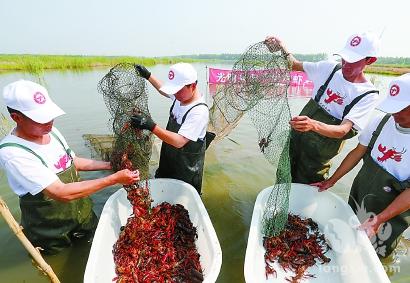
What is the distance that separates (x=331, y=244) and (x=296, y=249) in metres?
0.54

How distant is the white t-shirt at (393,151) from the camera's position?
313 cm

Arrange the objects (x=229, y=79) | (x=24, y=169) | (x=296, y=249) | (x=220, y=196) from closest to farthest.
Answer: (x=24, y=169) < (x=296, y=249) < (x=229, y=79) < (x=220, y=196)

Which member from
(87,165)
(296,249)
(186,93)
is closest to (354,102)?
(296,249)

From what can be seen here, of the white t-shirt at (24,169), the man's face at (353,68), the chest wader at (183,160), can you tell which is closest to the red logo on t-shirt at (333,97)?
the man's face at (353,68)

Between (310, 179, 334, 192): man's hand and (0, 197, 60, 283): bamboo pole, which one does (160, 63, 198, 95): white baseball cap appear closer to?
(0, 197, 60, 283): bamboo pole

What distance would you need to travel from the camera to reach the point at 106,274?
119 inches

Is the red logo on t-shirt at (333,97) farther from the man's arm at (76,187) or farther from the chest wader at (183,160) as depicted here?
the man's arm at (76,187)

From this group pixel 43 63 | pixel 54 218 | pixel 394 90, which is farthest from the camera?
pixel 43 63

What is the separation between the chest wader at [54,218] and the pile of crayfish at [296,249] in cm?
251

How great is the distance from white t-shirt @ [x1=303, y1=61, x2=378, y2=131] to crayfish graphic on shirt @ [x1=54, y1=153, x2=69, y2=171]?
3612 millimetres

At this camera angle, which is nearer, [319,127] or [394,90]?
[394,90]

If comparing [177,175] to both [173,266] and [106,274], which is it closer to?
[173,266]

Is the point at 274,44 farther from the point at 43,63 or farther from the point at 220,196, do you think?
the point at 43,63

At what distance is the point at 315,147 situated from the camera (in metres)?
4.33
